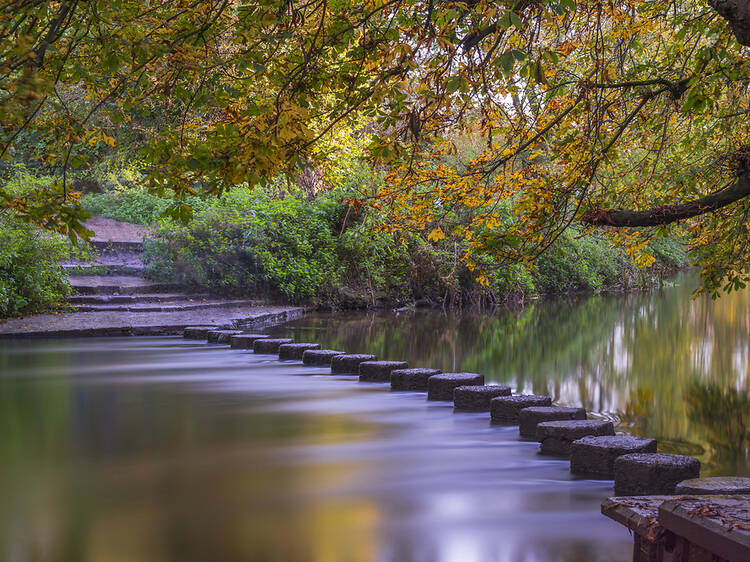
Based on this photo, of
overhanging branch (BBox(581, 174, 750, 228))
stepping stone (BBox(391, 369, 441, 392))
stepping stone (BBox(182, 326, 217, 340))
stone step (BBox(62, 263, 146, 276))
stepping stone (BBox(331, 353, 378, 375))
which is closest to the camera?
overhanging branch (BBox(581, 174, 750, 228))

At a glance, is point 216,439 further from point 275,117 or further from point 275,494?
point 275,117

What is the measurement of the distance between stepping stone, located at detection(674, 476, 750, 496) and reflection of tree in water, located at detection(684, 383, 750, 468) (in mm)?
3550

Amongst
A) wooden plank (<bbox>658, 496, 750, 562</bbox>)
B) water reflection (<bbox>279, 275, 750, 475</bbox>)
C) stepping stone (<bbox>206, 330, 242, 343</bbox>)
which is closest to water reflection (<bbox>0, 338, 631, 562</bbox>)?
wooden plank (<bbox>658, 496, 750, 562</bbox>)

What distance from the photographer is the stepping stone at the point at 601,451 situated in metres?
5.69

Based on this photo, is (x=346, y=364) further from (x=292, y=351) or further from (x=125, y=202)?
(x=125, y=202)

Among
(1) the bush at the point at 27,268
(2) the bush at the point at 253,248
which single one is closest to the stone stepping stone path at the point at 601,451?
(1) the bush at the point at 27,268

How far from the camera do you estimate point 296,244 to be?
2120cm

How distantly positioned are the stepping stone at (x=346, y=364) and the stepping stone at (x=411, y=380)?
131 cm

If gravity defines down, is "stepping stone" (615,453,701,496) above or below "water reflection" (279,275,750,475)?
below

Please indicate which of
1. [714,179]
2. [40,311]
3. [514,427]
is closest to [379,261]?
[40,311]

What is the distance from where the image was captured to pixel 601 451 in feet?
18.9

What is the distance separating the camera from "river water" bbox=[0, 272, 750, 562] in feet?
15.2

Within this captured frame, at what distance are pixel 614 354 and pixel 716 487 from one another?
11287mm

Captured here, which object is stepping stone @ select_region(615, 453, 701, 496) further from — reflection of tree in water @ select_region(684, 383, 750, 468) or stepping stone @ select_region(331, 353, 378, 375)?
stepping stone @ select_region(331, 353, 378, 375)
